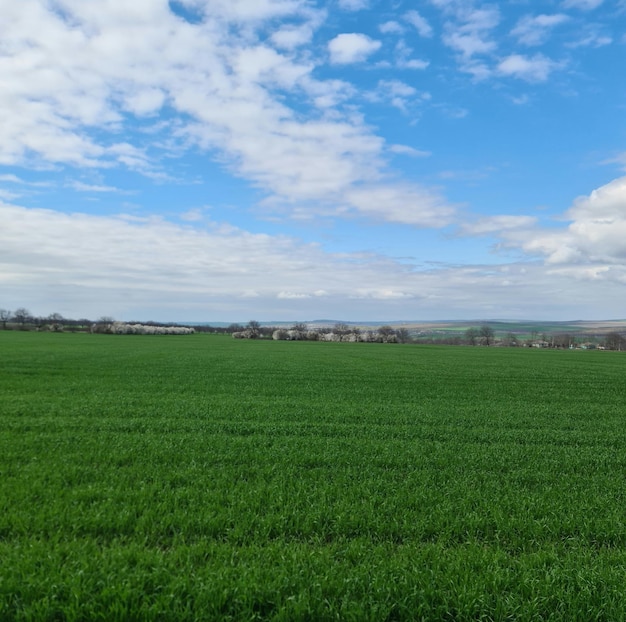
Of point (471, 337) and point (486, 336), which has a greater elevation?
point (486, 336)

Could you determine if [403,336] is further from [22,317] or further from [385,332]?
[22,317]

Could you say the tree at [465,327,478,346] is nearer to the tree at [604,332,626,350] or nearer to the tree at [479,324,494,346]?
the tree at [479,324,494,346]

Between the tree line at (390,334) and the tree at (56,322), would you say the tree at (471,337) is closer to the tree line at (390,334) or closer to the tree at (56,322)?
the tree line at (390,334)

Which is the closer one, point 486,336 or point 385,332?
point 385,332

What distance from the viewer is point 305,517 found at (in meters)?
5.45

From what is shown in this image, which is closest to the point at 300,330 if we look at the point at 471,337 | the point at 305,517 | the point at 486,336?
the point at 471,337

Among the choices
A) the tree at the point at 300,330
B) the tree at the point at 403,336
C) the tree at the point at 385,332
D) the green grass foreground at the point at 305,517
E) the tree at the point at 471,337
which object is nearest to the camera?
the green grass foreground at the point at 305,517

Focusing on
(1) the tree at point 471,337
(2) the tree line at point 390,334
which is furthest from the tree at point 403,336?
(1) the tree at point 471,337

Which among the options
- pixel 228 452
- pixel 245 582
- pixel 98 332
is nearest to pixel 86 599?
pixel 245 582

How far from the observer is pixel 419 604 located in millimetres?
3850

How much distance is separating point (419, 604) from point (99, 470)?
17.7 feet

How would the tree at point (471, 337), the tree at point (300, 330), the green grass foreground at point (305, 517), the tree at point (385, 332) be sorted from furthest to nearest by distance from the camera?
the tree at point (300, 330)
the tree at point (471, 337)
the tree at point (385, 332)
the green grass foreground at point (305, 517)

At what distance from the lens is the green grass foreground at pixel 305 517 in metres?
3.85

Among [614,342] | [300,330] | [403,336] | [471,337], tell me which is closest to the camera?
[614,342]
